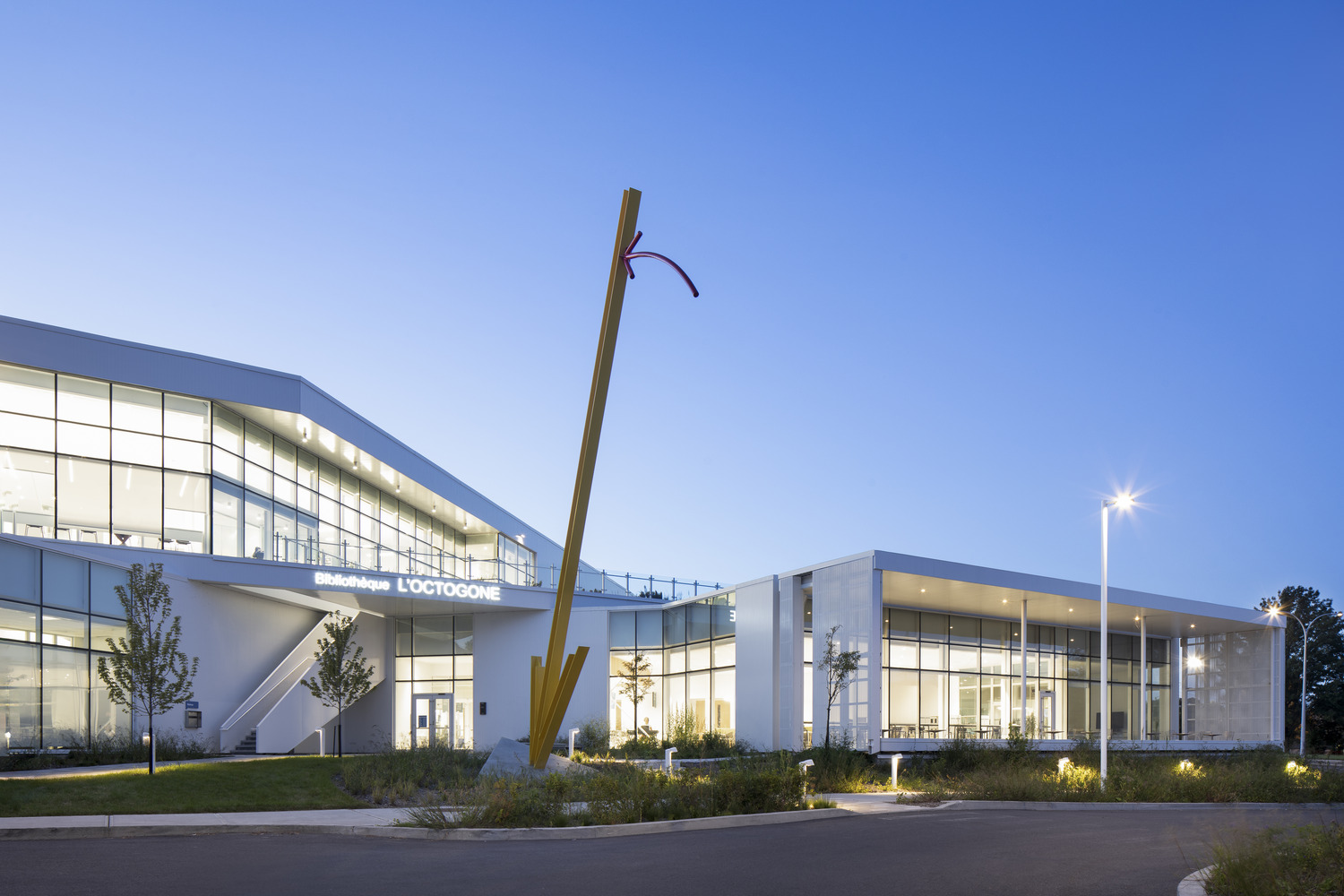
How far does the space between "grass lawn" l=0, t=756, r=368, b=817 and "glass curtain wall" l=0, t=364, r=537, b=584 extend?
11.0 m

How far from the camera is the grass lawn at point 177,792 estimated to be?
17.5 metres

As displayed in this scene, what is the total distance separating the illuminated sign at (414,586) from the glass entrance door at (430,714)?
18.2ft

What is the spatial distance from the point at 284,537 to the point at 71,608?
10241 mm

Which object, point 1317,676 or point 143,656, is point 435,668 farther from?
point 1317,676

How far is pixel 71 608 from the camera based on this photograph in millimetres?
26688

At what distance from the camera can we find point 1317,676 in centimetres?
7250

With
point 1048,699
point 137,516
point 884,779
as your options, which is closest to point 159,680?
point 137,516

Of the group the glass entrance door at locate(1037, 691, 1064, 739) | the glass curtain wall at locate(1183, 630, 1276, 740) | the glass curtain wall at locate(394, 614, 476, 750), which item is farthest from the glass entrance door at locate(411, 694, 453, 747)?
the glass curtain wall at locate(1183, 630, 1276, 740)

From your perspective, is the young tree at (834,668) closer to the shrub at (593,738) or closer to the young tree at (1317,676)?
the shrub at (593,738)

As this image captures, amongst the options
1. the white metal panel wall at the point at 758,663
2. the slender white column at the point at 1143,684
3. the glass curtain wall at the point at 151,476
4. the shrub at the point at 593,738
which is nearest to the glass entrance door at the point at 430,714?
the shrub at the point at 593,738

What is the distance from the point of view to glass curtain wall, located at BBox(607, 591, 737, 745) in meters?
37.3

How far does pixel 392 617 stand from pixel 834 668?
21505mm

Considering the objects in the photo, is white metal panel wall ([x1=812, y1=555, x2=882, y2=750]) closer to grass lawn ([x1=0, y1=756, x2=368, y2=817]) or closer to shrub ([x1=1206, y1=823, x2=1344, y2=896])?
grass lawn ([x1=0, y1=756, x2=368, y2=817])

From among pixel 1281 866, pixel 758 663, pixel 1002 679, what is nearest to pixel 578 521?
pixel 758 663
